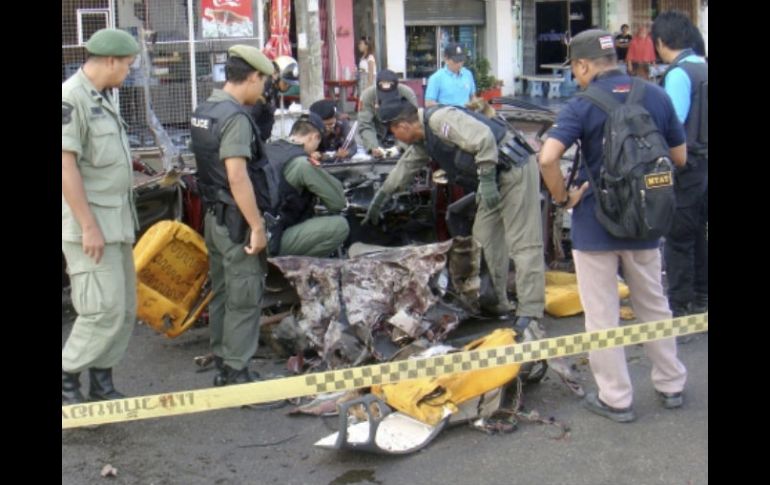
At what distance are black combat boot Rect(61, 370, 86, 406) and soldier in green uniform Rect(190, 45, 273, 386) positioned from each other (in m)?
0.78

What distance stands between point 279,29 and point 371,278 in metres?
7.86

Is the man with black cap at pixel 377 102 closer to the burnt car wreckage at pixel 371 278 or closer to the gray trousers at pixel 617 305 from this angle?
the burnt car wreckage at pixel 371 278

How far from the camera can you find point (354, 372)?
3770mm

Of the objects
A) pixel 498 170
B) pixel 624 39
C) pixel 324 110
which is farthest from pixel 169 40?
pixel 624 39

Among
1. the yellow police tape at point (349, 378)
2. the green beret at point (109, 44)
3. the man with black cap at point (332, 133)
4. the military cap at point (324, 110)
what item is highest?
Result: the green beret at point (109, 44)

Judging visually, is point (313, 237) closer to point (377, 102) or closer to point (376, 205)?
point (376, 205)

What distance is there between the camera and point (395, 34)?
18.5 metres

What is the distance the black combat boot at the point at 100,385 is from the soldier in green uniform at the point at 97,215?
103 millimetres

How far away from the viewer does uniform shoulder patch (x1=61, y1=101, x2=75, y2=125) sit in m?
4.14

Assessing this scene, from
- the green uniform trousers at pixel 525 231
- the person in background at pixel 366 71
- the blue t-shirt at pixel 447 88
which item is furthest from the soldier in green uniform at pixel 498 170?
the person in background at pixel 366 71

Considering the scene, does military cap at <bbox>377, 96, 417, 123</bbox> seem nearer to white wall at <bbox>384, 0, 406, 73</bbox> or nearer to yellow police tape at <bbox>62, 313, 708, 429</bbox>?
yellow police tape at <bbox>62, 313, 708, 429</bbox>

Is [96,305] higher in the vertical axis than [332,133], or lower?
lower

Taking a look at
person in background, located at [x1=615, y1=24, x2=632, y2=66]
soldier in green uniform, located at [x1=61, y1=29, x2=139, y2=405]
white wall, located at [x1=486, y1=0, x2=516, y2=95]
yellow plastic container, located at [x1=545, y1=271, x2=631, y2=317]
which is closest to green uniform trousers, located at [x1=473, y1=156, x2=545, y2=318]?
yellow plastic container, located at [x1=545, y1=271, x2=631, y2=317]

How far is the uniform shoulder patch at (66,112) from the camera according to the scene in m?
4.14
